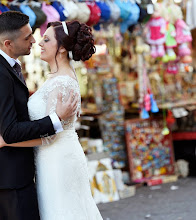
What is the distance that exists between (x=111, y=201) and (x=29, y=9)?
2.72 m

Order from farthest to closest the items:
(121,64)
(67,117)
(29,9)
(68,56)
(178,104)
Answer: (121,64), (178,104), (29,9), (68,56), (67,117)

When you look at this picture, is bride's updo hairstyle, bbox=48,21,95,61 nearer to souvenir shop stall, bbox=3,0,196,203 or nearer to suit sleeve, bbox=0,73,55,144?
suit sleeve, bbox=0,73,55,144

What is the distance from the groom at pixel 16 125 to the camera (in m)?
2.21

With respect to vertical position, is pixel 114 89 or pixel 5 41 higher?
pixel 5 41

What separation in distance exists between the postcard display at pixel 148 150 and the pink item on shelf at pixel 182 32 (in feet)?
4.70

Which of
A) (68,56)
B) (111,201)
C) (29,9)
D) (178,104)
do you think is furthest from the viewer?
(178,104)

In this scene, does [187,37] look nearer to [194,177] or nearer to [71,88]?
[194,177]

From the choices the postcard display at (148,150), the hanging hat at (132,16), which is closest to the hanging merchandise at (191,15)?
the hanging hat at (132,16)

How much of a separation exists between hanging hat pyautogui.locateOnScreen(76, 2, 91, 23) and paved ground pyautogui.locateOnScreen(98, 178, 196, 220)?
2.22 meters

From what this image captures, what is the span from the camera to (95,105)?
711 centimetres

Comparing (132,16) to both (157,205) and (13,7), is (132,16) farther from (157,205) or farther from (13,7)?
(157,205)

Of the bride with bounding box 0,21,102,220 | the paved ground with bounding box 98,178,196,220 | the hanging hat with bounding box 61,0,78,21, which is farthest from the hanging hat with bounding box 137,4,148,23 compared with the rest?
the bride with bounding box 0,21,102,220

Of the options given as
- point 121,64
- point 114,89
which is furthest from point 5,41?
point 121,64

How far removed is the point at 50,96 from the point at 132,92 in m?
4.84
